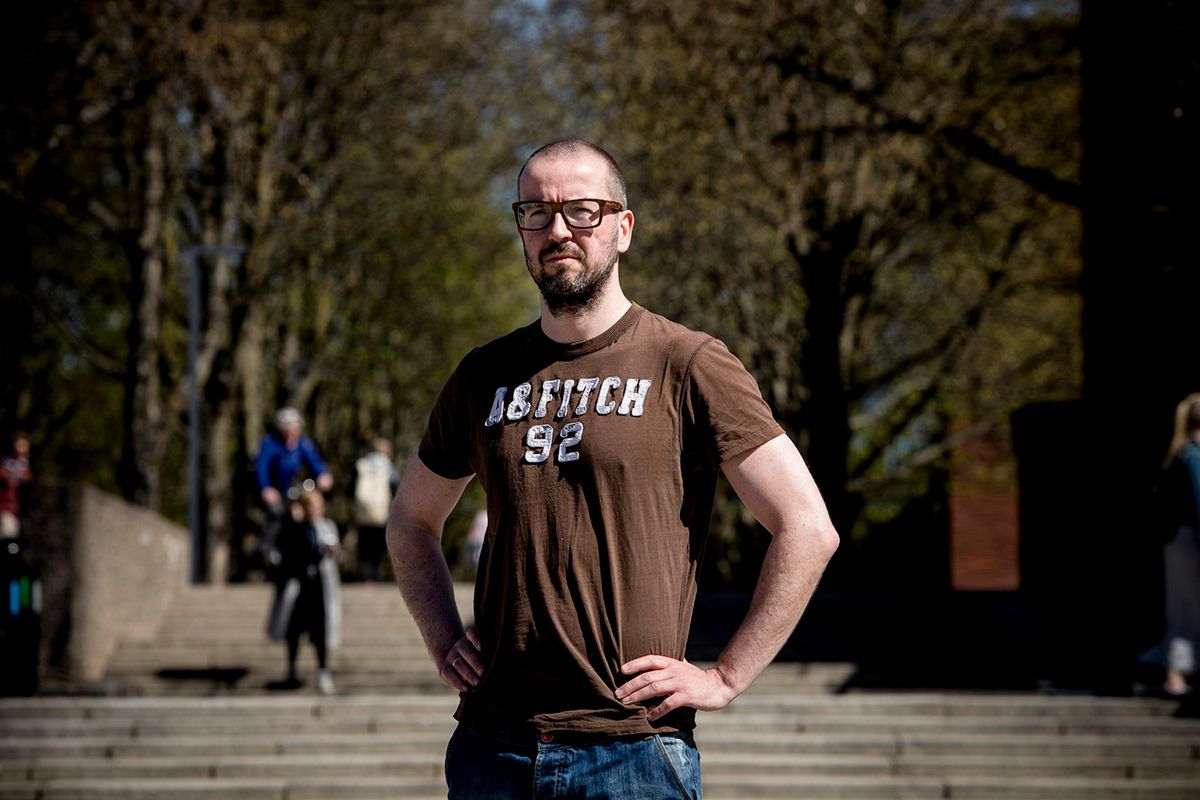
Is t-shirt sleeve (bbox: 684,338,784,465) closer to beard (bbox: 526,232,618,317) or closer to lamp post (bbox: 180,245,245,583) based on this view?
beard (bbox: 526,232,618,317)

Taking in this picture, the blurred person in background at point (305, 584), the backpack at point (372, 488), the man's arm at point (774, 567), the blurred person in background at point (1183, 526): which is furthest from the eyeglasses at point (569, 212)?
the backpack at point (372, 488)

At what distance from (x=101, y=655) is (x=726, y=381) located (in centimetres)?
1234

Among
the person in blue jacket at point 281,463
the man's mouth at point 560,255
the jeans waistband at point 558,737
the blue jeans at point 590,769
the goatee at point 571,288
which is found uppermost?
the person in blue jacket at point 281,463

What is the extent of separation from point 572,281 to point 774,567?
2.00ft

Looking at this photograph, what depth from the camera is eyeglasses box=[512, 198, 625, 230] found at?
310 centimetres

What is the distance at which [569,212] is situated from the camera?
3.10m

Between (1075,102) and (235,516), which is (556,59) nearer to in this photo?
(1075,102)

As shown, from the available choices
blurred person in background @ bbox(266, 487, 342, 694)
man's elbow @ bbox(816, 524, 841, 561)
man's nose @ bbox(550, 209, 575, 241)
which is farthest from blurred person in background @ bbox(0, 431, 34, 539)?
man's elbow @ bbox(816, 524, 841, 561)

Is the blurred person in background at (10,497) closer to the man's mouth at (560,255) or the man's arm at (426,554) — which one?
the man's arm at (426,554)

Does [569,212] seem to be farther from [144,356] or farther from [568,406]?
[144,356]

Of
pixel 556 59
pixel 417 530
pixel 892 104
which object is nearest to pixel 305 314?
pixel 556 59

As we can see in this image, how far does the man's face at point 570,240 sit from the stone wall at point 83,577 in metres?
11.1

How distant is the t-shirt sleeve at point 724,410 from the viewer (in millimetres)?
3059

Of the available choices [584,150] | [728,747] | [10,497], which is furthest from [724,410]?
[10,497]
